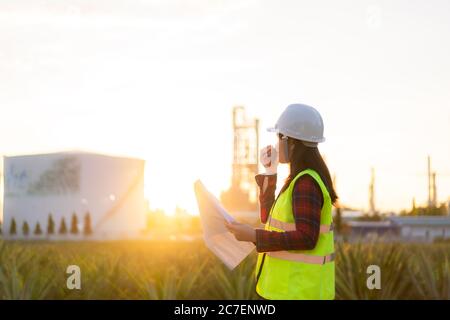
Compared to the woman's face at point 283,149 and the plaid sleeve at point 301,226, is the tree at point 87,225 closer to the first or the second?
the woman's face at point 283,149

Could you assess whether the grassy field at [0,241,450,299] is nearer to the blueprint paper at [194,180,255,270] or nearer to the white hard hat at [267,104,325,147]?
the blueprint paper at [194,180,255,270]

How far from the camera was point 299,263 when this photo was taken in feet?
9.89

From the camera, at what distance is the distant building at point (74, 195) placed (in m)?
48.7

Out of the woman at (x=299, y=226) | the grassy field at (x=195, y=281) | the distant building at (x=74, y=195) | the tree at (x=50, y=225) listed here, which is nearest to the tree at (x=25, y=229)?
the distant building at (x=74, y=195)

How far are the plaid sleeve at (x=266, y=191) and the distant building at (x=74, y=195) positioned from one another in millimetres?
45156

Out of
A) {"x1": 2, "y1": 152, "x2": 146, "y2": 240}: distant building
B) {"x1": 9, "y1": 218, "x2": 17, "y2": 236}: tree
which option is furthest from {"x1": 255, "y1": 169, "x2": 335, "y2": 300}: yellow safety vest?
{"x1": 9, "y1": 218, "x2": 17, "y2": 236}: tree

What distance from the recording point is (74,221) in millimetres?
48281

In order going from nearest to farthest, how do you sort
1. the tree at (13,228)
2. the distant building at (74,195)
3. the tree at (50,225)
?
the tree at (50,225) < the distant building at (74,195) < the tree at (13,228)

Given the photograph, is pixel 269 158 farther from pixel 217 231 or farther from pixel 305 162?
pixel 217 231

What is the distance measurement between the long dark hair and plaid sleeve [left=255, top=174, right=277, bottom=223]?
0.30 meters

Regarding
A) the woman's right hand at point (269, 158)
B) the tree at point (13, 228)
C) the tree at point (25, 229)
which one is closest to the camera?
the woman's right hand at point (269, 158)

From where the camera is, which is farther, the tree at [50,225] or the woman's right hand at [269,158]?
the tree at [50,225]
